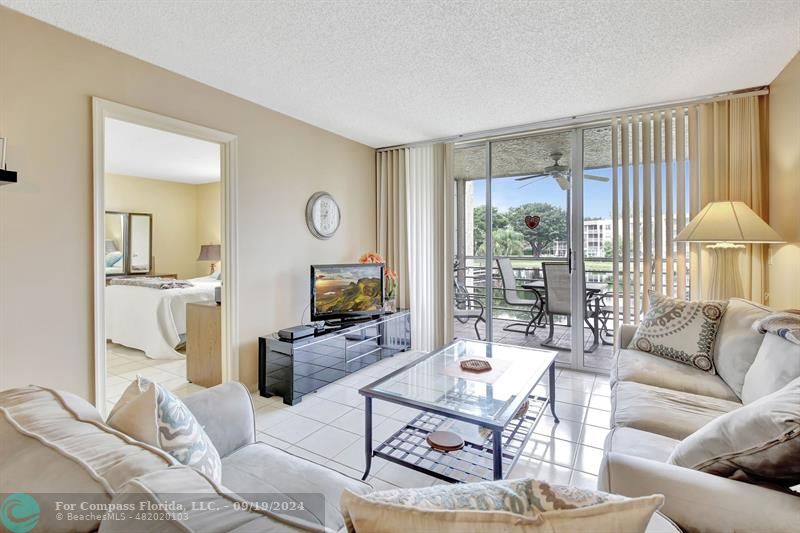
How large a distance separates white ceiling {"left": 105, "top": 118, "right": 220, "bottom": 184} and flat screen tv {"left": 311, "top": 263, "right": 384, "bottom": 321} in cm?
201

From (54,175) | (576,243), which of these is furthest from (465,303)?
(54,175)

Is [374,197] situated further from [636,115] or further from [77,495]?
[77,495]

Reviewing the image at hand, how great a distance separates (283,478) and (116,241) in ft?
21.7

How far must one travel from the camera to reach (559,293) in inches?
159

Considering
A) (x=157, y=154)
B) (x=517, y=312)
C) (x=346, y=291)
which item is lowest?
(x=517, y=312)

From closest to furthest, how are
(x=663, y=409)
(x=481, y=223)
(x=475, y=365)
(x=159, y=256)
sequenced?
(x=663, y=409) → (x=475, y=365) → (x=481, y=223) → (x=159, y=256)

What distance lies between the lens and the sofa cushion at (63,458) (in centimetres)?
66

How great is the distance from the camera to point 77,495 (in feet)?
2.16

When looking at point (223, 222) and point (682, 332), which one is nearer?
point (682, 332)

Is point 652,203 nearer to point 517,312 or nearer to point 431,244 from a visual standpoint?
point 517,312

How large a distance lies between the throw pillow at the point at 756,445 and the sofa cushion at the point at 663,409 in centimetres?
60

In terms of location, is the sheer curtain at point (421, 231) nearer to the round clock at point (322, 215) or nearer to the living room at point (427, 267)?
the living room at point (427, 267)

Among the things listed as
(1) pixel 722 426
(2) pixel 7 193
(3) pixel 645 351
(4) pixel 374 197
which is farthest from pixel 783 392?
(4) pixel 374 197

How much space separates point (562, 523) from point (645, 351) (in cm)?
247
